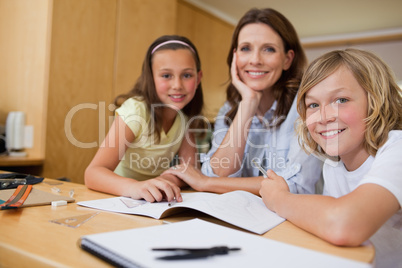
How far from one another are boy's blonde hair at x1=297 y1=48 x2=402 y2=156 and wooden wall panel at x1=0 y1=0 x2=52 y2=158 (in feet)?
6.09

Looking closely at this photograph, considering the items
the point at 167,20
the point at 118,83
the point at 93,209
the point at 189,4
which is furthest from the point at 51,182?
the point at 189,4

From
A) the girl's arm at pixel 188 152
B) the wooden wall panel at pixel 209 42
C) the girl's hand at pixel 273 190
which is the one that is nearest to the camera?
the girl's hand at pixel 273 190

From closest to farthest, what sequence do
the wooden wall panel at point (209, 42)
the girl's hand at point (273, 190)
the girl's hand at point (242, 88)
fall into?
the girl's hand at point (273, 190)
the girl's hand at point (242, 88)
the wooden wall panel at point (209, 42)

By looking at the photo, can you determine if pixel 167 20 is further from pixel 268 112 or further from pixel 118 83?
pixel 268 112

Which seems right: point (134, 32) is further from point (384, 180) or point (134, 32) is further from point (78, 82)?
point (384, 180)

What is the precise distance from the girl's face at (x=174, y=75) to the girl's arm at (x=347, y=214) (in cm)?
95

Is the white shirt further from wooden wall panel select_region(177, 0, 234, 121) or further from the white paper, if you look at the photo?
wooden wall panel select_region(177, 0, 234, 121)

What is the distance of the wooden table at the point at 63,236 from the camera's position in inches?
18.2

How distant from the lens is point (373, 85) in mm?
854

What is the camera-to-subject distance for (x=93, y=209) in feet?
2.50

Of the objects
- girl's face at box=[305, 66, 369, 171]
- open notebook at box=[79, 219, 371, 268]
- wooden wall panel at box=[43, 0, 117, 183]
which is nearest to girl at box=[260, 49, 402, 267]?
girl's face at box=[305, 66, 369, 171]

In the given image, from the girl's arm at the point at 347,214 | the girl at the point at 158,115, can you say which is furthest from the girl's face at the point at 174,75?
the girl's arm at the point at 347,214

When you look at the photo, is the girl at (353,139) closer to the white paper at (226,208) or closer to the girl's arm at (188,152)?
the white paper at (226,208)

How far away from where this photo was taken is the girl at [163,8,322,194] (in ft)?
4.56
